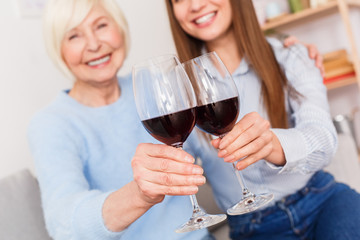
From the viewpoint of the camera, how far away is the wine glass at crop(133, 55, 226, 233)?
0.71 meters

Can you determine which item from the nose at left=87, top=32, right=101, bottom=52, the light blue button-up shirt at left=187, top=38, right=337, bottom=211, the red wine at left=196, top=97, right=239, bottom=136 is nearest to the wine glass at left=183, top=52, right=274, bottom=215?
the red wine at left=196, top=97, right=239, bottom=136

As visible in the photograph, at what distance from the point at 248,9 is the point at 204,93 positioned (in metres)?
0.70

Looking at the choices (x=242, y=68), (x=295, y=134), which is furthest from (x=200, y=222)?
(x=242, y=68)

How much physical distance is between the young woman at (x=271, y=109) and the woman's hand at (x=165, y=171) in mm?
465

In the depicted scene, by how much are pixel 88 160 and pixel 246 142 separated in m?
0.64

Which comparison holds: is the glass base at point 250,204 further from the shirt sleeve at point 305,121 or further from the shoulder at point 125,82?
the shoulder at point 125,82

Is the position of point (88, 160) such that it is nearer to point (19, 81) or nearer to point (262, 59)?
point (262, 59)

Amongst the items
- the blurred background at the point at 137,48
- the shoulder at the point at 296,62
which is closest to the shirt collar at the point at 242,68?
the shoulder at the point at 296,62

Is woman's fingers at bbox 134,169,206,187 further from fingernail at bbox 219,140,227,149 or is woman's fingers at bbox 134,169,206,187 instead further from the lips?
the lips

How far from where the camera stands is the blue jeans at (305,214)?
3.92 ft

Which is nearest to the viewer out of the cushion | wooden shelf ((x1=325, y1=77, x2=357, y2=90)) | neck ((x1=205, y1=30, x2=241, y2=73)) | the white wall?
the cushion

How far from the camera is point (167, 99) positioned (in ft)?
2.32

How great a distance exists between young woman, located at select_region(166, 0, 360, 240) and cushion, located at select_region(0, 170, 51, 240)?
593mm

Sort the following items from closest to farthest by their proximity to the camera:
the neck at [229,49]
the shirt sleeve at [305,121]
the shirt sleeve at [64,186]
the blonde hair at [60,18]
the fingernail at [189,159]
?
the fingernail at [189,159], the shirt sleeve at [64,186], the shirt sleeve at [305,121], the blonde hair at [60,18], the neck at [229,49]
